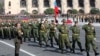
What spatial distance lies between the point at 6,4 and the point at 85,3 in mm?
24492

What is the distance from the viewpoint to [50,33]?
21578mm

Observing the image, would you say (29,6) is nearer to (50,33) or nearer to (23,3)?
(23,3)

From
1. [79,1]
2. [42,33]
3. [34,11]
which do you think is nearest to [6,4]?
[34,11]

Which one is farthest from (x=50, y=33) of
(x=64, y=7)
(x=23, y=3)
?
(x=23, y=3)

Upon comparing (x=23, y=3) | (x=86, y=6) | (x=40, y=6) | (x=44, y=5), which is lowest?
(x=86, y=6)

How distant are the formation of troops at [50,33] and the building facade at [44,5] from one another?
239ft

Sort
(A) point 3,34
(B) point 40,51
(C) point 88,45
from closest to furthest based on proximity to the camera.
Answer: (C) point 88,45
(B) point 40,51
(A) point 3,34

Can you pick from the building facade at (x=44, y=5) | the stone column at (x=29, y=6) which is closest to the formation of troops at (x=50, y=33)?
the building facade at (x=44, y=5)

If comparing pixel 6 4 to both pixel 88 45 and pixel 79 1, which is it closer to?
pixel 79 1

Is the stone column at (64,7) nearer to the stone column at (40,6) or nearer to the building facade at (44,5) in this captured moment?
the building facade at (44,5)

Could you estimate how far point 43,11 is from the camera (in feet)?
336

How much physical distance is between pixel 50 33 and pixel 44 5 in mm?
84009

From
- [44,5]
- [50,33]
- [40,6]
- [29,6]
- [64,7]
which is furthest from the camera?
[44,5]

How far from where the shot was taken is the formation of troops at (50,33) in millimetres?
16875
